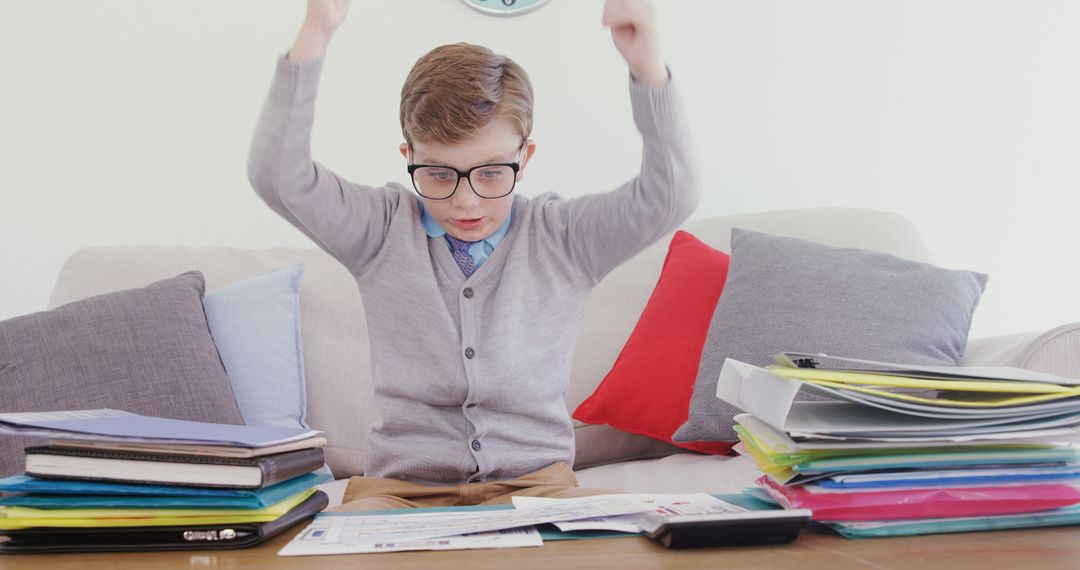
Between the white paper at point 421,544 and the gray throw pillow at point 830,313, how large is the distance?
980 millimetres

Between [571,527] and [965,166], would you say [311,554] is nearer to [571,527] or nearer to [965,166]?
[571,527]

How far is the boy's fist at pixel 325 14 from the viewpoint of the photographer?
1031 millimetres

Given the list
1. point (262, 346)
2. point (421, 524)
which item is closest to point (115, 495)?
point (421, 524)

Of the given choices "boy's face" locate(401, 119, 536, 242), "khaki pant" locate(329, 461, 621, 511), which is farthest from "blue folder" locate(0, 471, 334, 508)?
"boy's face" locate(401, 119, 536, 242)

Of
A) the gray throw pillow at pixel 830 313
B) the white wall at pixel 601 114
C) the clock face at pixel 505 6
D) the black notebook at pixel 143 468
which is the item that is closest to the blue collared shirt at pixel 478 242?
the gray throw pillow at pixel 830 313

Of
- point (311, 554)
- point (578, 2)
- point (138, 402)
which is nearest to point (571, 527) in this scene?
point (311, 554)

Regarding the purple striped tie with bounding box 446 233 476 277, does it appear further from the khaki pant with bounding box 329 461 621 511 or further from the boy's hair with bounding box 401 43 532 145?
the khaki pant with bounding box 329 461 621 511

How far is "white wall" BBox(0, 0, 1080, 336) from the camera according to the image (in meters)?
2.45

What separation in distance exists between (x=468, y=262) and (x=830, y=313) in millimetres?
679

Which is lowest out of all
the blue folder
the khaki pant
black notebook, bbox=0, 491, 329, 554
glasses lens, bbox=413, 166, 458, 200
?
the khaki pant

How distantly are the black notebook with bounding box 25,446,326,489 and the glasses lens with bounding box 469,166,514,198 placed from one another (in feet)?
2.13

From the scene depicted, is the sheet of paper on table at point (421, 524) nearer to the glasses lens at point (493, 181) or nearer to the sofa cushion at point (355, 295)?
the glasses lens at point (493, 181)

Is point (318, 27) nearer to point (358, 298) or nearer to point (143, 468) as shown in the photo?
point (143, 468)

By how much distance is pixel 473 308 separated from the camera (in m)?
1.32
